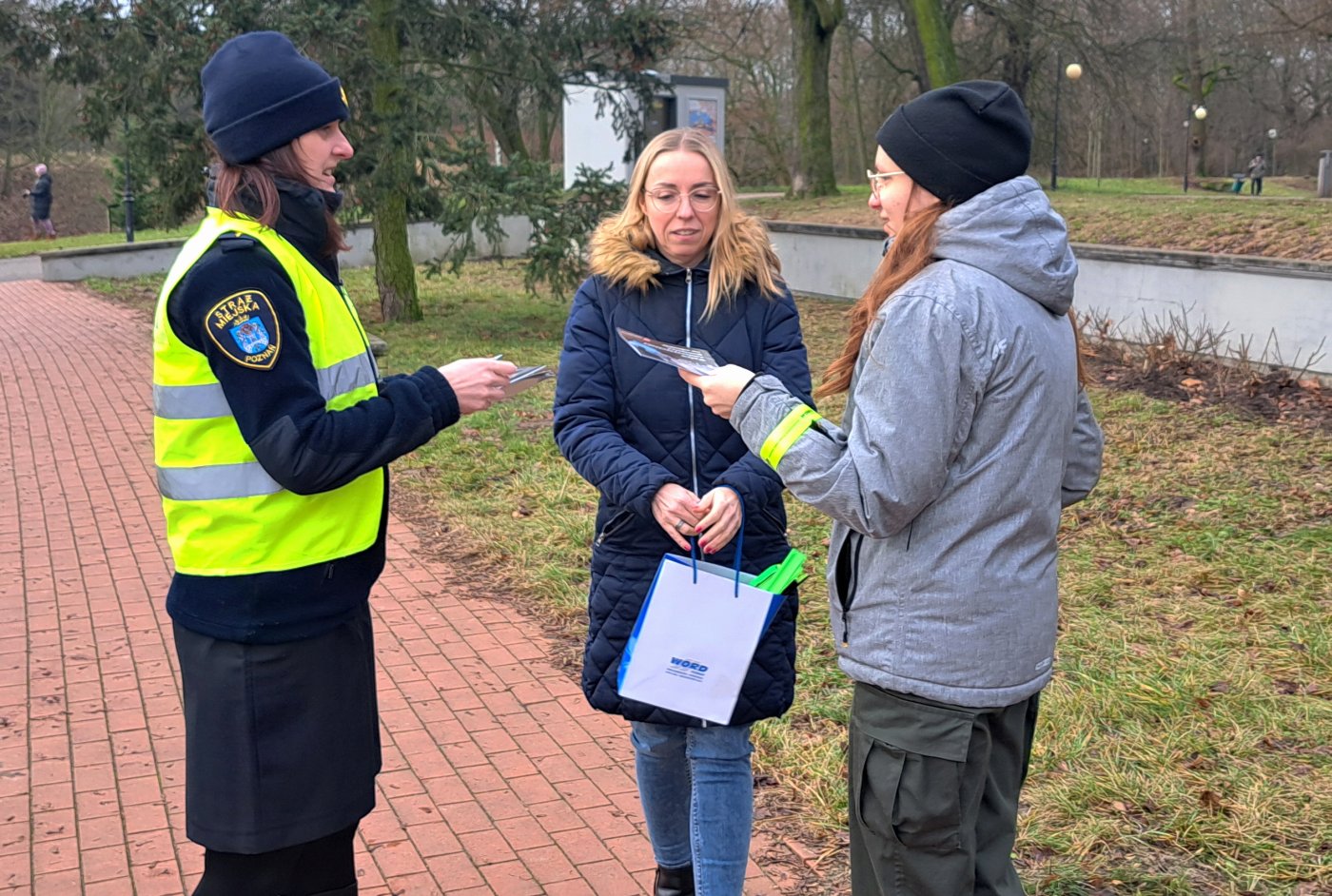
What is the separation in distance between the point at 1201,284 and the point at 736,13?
60.2 ft

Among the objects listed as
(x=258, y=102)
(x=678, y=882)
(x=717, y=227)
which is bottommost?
(x=678, y=882)

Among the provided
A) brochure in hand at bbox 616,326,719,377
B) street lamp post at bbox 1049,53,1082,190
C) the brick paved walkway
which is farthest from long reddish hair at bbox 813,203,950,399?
street lamp post at bbox 1049,53,1082,190

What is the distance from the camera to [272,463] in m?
2.25

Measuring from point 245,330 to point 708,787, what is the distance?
153cm

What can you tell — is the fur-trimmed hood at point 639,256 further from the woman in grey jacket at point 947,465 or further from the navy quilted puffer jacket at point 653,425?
the woman in grey jacket at point 947,465

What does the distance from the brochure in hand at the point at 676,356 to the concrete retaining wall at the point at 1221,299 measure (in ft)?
21.0

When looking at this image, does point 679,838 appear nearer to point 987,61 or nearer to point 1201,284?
point 1201,284

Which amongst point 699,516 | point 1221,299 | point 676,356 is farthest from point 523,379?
point 1221,299

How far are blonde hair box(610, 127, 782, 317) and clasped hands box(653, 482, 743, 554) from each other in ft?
1.50

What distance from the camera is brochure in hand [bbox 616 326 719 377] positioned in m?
2.56

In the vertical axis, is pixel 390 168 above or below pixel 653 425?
above

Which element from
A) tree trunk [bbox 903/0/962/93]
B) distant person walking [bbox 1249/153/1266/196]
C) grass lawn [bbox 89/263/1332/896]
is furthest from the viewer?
distant person walking [bbox 1249/153/1266/196]

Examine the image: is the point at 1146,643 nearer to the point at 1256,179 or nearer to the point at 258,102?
the point at 258,102

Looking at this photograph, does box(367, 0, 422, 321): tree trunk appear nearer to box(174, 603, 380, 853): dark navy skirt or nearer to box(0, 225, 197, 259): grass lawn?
box(174, 603, 380, 853): dark navy skirt
